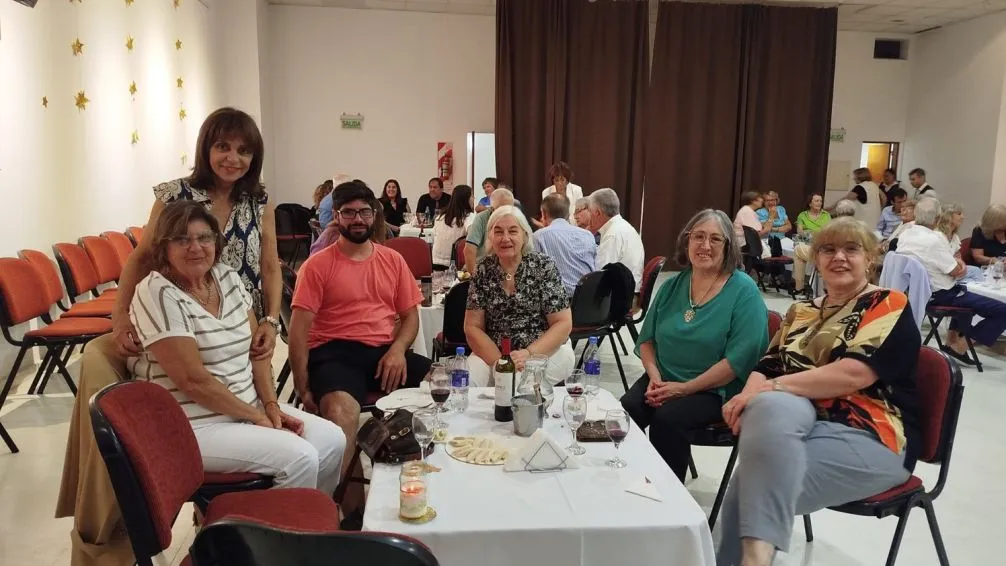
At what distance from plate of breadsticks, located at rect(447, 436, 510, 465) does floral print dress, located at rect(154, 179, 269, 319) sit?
1.11 m

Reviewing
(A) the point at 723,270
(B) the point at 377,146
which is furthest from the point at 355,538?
(B) the point at 377,146

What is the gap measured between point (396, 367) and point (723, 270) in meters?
1.42

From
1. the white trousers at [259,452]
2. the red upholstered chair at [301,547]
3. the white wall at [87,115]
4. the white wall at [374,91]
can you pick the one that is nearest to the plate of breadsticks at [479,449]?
the white trousers at [259,452]

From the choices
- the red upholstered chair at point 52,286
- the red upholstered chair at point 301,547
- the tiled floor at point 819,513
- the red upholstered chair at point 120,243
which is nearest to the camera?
the red upholstered chair at point 301,547

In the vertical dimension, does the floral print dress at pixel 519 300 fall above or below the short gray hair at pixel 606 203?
below

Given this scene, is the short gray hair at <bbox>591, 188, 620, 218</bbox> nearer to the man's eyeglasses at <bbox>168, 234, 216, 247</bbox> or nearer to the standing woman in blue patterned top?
the standing woman in blue patterned top

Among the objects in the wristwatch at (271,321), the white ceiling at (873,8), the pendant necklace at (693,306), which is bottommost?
the wristwatch at (271,321)

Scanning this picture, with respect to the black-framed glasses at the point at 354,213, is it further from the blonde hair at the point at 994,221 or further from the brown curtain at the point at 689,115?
the brown curtain at the point at 689,115

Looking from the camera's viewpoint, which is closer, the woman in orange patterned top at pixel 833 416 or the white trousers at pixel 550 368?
the woman in orange patterned top at pixel 833 416

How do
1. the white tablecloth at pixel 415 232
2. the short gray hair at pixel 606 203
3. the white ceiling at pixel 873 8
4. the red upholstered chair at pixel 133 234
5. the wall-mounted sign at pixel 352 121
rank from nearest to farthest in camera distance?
the short gray hair at pixel 606 203 → the red upholstered chair at pixel 133 234 → the white tablecloth at pixel 415 232 → the white ceiling at pixel 873 8 → the wall-mounted sign at pixel 352 121

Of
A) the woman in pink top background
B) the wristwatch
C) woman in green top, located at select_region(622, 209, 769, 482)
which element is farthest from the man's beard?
the woman in pink top background

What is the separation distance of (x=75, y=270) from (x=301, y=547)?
4382 millimetres

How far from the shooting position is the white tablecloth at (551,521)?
1524 millimetres

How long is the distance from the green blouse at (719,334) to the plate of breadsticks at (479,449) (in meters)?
1.08
